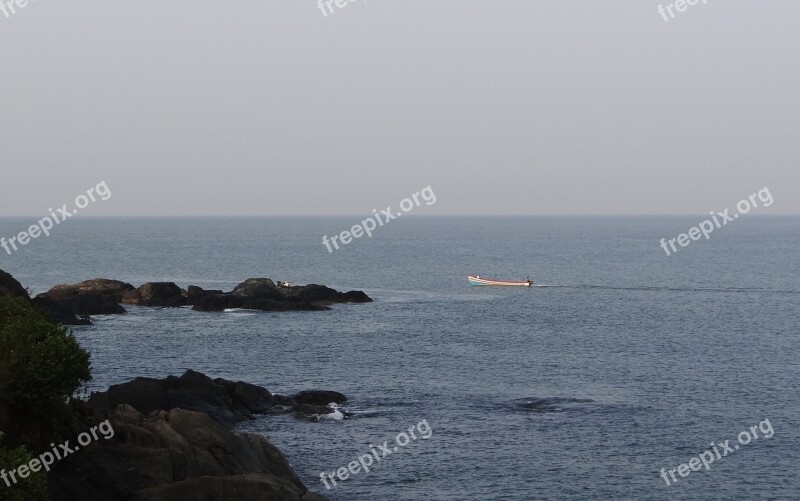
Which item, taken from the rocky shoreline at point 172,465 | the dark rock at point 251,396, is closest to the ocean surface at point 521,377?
the dark rock at point 251,396

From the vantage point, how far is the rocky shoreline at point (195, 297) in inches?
4449

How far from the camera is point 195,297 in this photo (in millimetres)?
123312

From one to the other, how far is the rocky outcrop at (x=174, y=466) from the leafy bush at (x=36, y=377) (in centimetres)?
182

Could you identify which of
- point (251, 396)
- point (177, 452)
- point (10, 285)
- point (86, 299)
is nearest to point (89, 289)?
point (86, 299)

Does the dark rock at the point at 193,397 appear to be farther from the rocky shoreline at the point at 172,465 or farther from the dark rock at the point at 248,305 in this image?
the dark rock at the point at 248,305

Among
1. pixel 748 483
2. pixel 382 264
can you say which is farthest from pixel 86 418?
pixel 382 264

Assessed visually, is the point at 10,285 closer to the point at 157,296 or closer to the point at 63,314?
the point at 63,314

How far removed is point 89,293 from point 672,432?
271 feet

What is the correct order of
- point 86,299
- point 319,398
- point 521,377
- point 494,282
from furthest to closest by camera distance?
point 494,282, point 86,299, point 521,377, point 319,398

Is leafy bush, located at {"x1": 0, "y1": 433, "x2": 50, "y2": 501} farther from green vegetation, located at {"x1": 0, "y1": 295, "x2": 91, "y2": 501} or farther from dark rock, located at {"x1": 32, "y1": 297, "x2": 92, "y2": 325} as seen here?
dark rock, located at {"x1": 32, "y1": 297, "x2": 92, "y2": 325}

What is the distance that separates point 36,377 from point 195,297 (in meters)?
88.3

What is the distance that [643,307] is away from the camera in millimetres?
122375

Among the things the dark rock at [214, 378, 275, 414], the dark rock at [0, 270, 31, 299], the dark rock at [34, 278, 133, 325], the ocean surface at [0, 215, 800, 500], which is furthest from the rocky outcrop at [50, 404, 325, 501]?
the dark rock at [34, 278, 133, 325]

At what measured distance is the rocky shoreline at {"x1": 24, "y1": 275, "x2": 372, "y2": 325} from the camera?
371 ft
